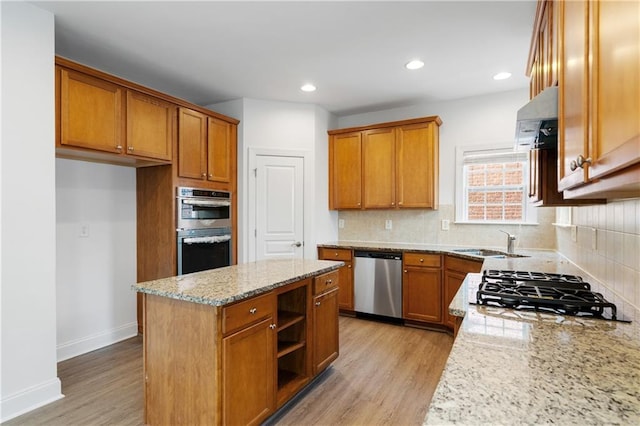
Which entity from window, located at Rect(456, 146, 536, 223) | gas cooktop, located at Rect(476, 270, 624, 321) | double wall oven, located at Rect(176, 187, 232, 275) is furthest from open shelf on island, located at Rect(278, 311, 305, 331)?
window, located at Rect(456, 146, 536, 223)

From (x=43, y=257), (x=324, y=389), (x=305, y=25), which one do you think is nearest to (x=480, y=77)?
(x=305, y=25)

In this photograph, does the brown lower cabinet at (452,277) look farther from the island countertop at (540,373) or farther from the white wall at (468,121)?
the island countertop at (540,373)

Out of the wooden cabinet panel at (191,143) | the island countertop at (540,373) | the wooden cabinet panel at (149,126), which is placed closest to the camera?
the island countertop at (540,373)

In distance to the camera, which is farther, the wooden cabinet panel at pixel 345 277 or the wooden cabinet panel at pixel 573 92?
the wooden cabinet panel at pixel 345 277

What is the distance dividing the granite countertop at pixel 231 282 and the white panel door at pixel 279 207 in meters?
1.53

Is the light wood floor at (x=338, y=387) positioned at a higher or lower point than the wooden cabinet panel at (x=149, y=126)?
lower

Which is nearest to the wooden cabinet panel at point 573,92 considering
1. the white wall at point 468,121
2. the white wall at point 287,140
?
the white wall at point 468,121

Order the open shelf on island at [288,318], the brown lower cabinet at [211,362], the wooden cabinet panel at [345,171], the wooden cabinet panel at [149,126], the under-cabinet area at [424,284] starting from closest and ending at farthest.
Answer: the brown lower cabinet at [211,362]
the open shelf on island at [288,318]
the wooden cabinet panel at [149,126]
the under-cabinet area at [424,284]
the wooden cabinet panel at [345,171]

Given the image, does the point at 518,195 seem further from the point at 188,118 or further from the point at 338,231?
the point at 188,118

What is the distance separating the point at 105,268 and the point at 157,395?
2.09m

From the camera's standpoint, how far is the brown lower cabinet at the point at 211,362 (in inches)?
68.8

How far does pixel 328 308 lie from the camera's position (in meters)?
2.72

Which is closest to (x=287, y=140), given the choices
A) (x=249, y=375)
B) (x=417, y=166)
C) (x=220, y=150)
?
(x=220, y=150)

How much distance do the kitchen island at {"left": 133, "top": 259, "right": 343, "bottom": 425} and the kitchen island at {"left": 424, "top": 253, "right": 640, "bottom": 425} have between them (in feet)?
3.75
